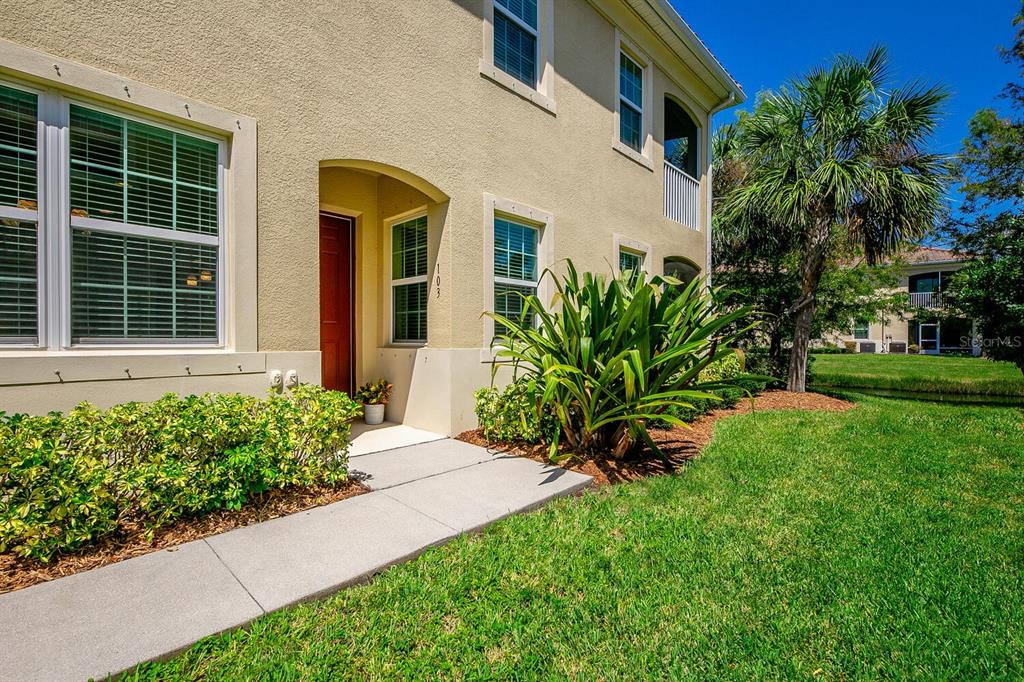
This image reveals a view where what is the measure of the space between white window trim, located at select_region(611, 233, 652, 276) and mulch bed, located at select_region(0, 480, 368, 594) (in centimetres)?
565

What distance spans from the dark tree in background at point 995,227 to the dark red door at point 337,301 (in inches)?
455

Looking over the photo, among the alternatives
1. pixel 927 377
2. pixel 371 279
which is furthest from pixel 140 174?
pixel 927 377

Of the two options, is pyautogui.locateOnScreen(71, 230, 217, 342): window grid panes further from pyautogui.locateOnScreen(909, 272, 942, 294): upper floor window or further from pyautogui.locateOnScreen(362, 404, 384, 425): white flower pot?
pyautogui.locateOnScreen(909, 272, 942, 294): upper floor window

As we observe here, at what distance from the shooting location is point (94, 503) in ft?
8.69

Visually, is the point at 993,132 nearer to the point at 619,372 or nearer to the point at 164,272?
the point at 619,372

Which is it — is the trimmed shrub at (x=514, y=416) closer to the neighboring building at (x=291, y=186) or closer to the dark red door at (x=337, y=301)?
the neighboring building at (x=291, y=186)

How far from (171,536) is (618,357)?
3331 millimetres

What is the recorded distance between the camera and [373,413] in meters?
6.21

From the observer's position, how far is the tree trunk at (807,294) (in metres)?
9.81

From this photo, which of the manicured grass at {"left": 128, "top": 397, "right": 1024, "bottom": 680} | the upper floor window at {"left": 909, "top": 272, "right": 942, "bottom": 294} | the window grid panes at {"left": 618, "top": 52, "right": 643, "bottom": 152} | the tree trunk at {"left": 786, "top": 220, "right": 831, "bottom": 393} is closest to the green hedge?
the manicured grass at {"left": 128, "top": 397, "right": 1024, "bottom": 680}

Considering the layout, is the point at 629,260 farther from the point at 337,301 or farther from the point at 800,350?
the point at 337,301

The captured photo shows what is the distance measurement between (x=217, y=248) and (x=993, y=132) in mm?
17601

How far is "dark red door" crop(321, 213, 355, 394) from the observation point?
20.9 feet

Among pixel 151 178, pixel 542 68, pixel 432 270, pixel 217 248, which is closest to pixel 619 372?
pixel 432 270
